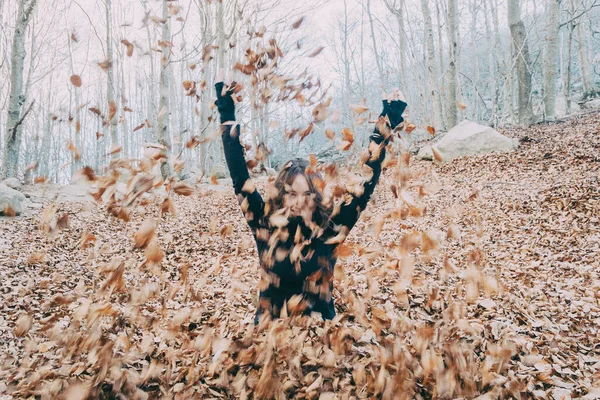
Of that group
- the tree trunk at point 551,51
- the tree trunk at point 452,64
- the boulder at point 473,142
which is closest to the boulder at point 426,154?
Result: the boulder at point 473,142

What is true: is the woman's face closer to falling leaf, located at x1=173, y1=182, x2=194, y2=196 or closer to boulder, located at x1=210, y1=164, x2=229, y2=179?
falling leaf, located at x1=173, y1=182, x2=194, y2=196

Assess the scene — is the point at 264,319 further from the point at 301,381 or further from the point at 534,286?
the point at 534,286

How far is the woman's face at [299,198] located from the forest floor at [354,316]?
0.44 metres

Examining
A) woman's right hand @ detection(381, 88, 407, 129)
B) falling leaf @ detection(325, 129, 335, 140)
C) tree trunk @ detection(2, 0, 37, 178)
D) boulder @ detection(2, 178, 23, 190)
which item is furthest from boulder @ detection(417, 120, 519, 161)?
boulder @ detection(2, 178, 23, 190)

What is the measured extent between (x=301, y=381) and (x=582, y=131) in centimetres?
1052

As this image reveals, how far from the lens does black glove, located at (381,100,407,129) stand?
2.19 metres

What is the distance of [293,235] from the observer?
2.17m

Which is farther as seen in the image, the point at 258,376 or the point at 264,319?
the point at 264,319

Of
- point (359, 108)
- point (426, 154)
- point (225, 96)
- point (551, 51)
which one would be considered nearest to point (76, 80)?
point (225, 96)

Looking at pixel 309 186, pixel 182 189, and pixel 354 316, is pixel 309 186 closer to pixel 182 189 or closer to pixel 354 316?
pixel 182 189

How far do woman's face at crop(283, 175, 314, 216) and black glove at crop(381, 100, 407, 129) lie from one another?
0.67 metres

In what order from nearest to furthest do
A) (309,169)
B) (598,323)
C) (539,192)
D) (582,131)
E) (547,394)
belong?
(547,394) → (309,169) → (598,323) → (539,192) → (582,131)

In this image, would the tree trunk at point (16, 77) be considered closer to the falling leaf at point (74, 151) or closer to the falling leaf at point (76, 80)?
the falling leaf at point (76, 80)

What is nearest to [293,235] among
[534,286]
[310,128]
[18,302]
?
[310,128]
